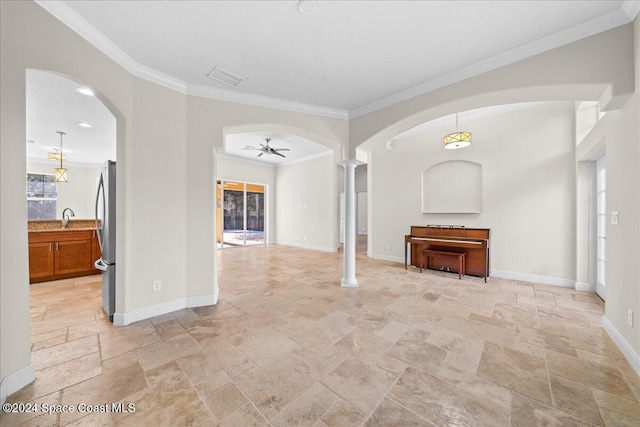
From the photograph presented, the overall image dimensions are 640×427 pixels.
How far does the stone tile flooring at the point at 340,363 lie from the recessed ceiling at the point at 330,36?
9.43ft

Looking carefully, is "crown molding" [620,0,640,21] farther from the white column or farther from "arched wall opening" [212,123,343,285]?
"arched wall opening" [212,123,343,285]

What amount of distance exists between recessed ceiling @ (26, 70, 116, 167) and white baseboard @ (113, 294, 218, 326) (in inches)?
99.8

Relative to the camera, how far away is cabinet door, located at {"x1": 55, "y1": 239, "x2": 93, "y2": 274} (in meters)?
4.41

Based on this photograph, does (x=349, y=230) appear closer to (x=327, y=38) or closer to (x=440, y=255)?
(x=440, y=255)

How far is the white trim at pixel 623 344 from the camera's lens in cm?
193

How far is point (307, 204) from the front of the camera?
8.59 metres

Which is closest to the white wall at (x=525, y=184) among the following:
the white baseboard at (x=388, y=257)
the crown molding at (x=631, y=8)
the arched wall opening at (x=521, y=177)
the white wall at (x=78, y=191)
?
the arched wall opening at (x=521, y=177)

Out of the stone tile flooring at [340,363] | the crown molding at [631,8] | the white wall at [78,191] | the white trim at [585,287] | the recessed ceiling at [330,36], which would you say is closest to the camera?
the stone tile flooring at [340,363]

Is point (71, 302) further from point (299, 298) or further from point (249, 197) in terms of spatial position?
point (249, 197)

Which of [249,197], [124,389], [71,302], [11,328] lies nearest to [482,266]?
[124,389]

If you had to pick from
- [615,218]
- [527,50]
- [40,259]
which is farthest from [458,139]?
[40,259]

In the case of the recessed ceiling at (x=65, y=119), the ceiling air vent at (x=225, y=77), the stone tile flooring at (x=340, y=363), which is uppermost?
the recessed ceiling at (x=65, y=119)

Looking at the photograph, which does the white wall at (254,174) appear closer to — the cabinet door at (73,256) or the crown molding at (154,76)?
the cabinet door at (73,256)

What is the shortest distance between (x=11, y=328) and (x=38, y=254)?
3781mm
